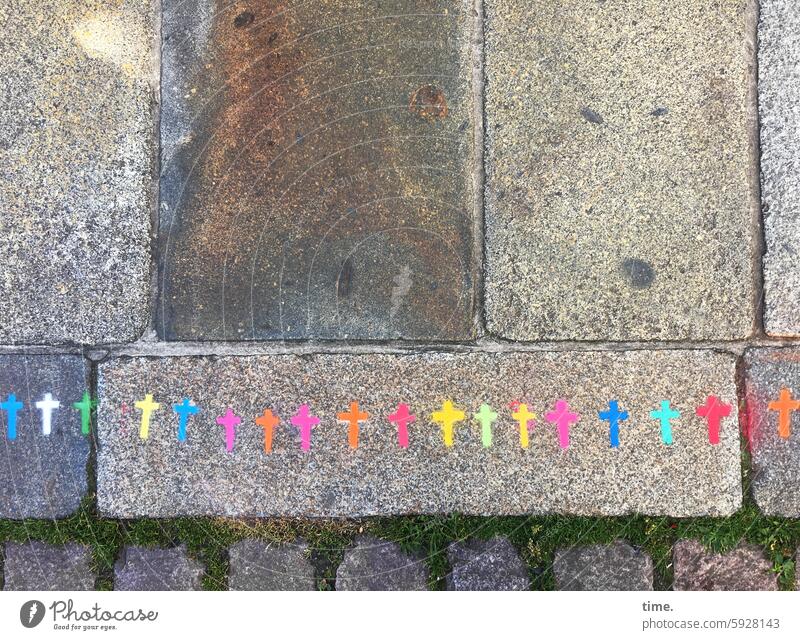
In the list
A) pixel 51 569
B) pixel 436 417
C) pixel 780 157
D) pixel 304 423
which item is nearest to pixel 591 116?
pixel 780 157

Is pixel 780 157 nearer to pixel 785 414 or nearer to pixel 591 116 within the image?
pixel 591 116

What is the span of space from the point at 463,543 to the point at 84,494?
4.35 feet

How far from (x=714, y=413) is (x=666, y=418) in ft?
0.53

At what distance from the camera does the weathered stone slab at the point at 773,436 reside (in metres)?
2.13

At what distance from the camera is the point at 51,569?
85.7 inches

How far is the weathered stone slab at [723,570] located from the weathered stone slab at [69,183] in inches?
80.9

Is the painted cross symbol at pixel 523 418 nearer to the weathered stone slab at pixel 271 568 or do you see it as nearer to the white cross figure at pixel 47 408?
the weathered stone slab at pixel 271 568

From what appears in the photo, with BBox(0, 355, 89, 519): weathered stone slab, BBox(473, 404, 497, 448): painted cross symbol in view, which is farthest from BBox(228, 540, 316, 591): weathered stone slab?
BBox(473, 404, 497, 448): painted cross symbol

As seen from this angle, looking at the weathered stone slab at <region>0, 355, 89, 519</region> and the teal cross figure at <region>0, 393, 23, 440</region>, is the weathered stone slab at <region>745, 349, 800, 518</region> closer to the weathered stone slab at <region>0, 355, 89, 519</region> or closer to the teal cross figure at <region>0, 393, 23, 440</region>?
the weathered stone slab at <region>0, 355, 89, 519</region>

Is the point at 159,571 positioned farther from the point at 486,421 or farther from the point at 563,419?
the point at 563,419

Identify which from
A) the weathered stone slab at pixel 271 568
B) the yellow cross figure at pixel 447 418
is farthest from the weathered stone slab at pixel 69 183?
the yellow cross figure at pixel 447 418

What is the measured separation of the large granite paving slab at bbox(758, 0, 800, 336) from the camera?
2152 millimetres

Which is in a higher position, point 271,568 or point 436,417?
point 436,417

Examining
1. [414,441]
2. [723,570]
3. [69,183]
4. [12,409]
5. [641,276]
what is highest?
[69,183]
